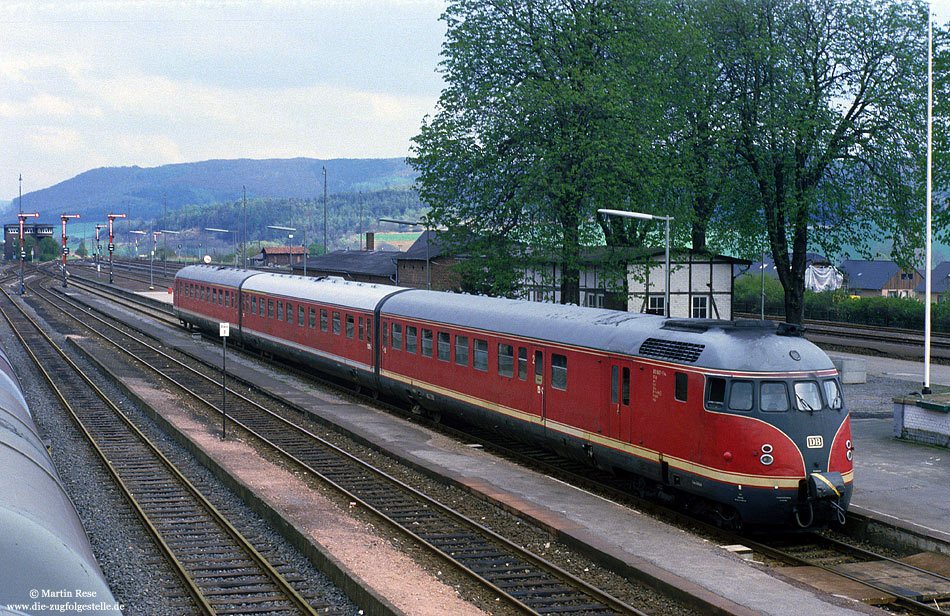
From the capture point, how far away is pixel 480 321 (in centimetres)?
2384

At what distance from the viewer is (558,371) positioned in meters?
20.1

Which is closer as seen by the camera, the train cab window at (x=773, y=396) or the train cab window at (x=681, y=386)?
the train cab window at (x=773, y=396)

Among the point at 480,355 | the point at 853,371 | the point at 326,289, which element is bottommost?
the point at 853,371

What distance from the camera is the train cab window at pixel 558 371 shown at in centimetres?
1981

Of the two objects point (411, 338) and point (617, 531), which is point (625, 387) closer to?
point (617, 531)

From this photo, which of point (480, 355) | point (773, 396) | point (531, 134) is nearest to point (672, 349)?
point (773, 396)

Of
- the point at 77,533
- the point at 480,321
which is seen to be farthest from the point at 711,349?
the point at 77,533

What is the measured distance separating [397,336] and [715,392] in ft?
47.5

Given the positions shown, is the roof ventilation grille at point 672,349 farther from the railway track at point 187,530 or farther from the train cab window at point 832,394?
the railway track at point 187,530

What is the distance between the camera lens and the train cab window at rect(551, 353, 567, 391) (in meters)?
19.8

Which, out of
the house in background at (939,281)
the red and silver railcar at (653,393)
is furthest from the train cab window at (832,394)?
the house in background at (939,281)

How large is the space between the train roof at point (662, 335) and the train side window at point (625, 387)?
0.36 meters

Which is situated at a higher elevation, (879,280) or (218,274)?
(218,274)

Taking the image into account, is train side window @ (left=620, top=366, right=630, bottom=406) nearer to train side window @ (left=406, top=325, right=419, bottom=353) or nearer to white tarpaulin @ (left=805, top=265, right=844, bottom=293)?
train side window @ (left=406, top=325, right=419, bottom=353)
